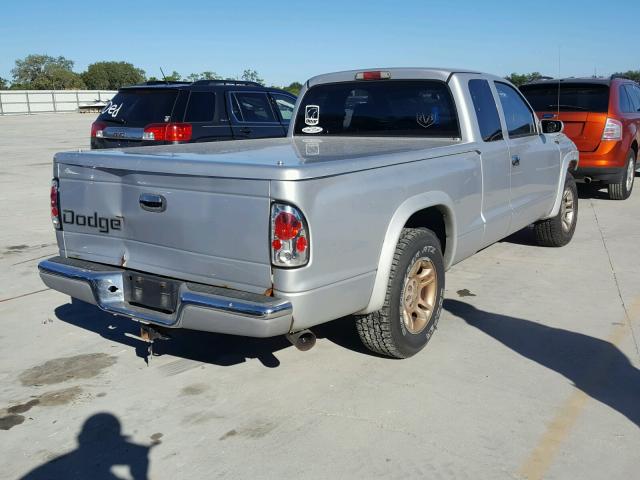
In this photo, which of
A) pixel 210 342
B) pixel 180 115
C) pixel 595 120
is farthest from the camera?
pixel 595 120

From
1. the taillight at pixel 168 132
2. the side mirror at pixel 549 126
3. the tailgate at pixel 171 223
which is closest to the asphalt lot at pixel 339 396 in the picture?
the tailgate at pixel 171 223

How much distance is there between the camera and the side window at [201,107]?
30.0 ft

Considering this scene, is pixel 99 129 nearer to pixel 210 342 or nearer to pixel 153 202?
pixel 210 342

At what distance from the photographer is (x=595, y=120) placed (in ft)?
30.8

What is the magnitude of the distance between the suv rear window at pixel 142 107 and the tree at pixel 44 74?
8042 cm

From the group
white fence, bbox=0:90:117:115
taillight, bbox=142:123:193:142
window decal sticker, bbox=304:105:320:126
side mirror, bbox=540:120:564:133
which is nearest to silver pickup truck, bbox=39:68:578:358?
window decal sticker, bbox=304:105:320:126

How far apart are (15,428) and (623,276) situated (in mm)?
5152

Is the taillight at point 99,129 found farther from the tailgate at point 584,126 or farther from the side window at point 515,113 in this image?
the tailgate at point 584,126

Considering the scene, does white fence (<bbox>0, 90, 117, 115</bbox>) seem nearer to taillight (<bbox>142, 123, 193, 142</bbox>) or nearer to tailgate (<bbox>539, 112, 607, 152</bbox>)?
taillight (<bbox>142, 123, 193, 142</bbox>)

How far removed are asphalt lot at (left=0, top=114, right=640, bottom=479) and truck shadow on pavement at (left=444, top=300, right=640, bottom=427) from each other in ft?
0.04

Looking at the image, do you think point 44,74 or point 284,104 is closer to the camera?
point 284,104

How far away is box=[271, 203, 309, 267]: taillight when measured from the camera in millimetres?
3205

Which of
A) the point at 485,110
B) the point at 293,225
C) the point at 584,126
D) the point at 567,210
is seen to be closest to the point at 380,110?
the point at 485,110

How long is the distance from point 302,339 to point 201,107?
6.36m
